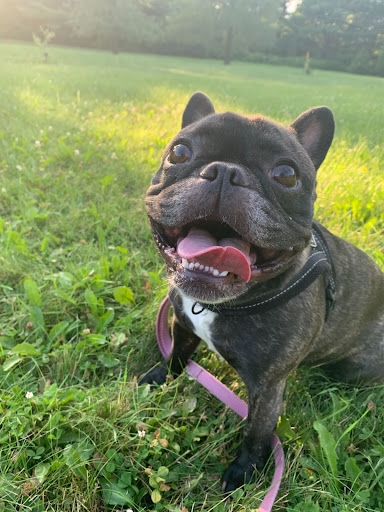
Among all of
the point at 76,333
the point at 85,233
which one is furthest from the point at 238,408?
the point at 85,233

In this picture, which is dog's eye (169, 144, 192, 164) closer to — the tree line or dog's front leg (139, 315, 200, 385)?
dog's front leg (139, 315, 200, 385)

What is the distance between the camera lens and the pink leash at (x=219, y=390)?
1.68 metres

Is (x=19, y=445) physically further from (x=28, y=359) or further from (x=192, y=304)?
(x=192, y=304)

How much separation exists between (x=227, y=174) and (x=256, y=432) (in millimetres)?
1309

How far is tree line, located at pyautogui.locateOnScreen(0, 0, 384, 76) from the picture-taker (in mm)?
42000

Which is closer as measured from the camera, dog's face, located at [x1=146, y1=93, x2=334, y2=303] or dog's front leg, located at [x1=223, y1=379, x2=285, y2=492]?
dog's face, located at [x1=146, y1=93, x2=334, y2=303]

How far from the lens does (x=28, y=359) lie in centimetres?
219

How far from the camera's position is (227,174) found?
1.46 m

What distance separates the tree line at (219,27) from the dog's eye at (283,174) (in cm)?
4732

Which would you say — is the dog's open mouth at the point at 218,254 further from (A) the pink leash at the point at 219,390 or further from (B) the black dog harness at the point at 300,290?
(A) the pink leash at the point at 219,390

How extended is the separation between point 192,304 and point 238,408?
671mm

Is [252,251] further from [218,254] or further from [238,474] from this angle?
[238,474]

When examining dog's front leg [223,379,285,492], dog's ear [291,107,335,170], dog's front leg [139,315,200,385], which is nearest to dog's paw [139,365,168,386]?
dog's front leg [139,315,200,385]

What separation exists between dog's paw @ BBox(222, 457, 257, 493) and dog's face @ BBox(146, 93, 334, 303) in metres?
0.95
